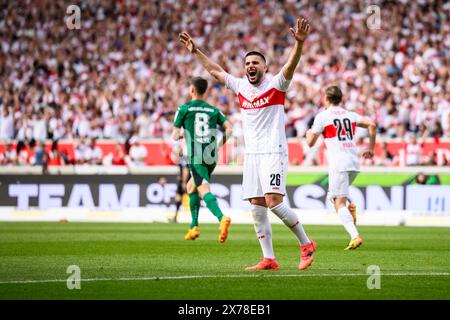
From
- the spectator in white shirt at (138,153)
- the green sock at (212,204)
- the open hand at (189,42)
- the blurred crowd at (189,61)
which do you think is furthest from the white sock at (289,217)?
the spectator in white shirt at (138,153)

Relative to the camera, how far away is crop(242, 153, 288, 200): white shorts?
10.6 m

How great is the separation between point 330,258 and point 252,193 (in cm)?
247

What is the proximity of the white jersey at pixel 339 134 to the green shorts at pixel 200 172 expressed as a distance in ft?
6.93

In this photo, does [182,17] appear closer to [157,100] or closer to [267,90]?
[157,100]

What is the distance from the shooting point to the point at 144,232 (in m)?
19.7

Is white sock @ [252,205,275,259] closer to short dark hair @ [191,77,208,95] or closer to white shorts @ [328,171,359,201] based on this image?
white shorts @ [328,171,359,201]

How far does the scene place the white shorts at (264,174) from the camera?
1065cm

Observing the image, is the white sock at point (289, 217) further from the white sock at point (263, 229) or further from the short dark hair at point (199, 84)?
the short dark hair at point (199, 84)

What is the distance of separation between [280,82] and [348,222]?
13.9 feet

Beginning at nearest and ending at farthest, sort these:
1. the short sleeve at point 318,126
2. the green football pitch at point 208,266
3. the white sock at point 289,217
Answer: the green football pitch at point 208,266, the white sock at point 289,217, the short sleeve at point 318,126

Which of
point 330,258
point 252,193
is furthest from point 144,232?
point 252,193

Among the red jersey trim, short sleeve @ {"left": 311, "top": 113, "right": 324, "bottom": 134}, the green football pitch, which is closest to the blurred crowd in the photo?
the green football pitch

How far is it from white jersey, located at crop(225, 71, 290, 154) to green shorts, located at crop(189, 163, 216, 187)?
4959mm

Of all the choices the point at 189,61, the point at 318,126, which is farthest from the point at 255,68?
the point at 189,61
